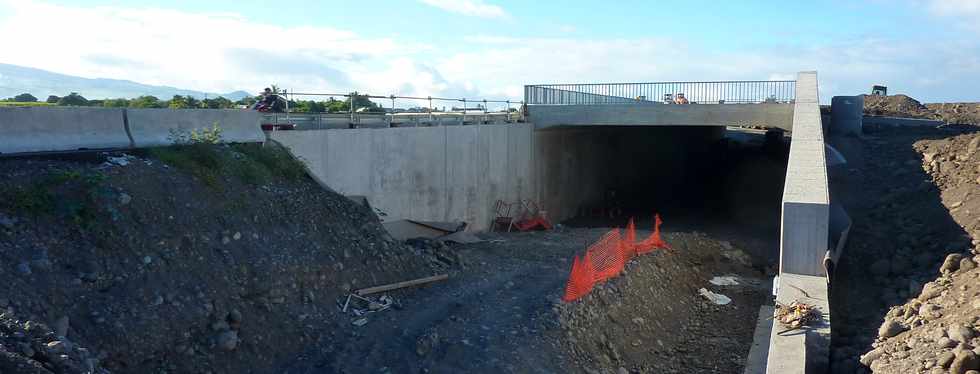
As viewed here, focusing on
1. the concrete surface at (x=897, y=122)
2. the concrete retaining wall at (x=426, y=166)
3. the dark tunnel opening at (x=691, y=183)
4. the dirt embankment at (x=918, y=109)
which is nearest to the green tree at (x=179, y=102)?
the concrete retaining wall at (x=426, y=166)

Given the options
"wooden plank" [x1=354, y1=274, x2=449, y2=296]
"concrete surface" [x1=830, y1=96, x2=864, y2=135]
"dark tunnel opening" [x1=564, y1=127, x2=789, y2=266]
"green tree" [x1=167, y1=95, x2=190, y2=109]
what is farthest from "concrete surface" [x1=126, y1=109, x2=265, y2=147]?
"concrete surface" [x1=830, y1=96, x2=864, y2=135]

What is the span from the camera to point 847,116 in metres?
24.1

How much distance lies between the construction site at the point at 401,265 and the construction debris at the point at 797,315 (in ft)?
0.09


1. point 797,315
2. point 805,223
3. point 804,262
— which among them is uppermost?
point 805,223

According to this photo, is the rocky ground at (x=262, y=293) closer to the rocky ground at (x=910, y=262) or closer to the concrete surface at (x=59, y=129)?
the concrete surface at (x=59, y=129)

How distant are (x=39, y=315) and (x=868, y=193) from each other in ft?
53.8

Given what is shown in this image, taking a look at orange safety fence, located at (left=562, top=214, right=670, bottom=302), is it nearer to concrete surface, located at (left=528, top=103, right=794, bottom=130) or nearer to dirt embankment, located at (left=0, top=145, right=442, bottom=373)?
dirt embankment, located at (left=0, top=145, right=442, bottom=373)

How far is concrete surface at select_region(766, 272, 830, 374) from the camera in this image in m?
8.35

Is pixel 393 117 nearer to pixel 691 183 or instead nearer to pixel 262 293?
pixel 262 293

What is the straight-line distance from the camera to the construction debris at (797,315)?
9.37m

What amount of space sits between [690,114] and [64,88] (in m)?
19.8

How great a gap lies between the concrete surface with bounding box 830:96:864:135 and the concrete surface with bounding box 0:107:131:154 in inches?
841

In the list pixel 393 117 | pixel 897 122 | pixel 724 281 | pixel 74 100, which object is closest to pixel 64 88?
pixel 74 100

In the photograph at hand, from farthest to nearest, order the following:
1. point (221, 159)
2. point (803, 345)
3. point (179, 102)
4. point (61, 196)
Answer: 1. point (179, 102)
2. point (221, 159)
3. point (61, 196)
4. point (803, 345)
